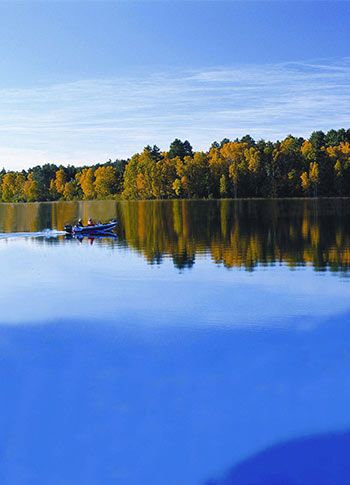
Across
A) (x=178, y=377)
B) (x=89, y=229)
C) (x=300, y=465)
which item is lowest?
(x=300, y=465)

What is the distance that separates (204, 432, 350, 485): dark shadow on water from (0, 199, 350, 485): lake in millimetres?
26

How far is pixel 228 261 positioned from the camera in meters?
28.0

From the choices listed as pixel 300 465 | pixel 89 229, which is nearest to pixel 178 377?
pixel 300 465

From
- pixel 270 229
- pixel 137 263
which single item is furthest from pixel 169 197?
pixel 137 263

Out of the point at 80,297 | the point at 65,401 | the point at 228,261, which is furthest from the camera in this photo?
the point at 228,261

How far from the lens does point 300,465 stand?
9141mm

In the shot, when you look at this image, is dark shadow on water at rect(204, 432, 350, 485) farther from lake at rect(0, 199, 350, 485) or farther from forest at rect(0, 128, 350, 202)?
forest at rect(0, 128, 350, 202)

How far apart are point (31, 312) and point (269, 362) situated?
8.88 m

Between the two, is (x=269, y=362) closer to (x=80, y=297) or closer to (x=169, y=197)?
(x=80, y=297)

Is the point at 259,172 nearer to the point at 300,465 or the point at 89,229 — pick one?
the point at 89,229

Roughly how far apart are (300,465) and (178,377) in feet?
13.3

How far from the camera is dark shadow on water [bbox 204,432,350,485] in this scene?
8797 mm

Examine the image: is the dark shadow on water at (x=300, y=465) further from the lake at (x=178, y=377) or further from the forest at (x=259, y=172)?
the forest at (x=259, y=172)

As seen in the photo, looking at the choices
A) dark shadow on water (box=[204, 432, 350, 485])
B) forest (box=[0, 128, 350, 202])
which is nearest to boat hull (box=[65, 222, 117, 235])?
dark shadow on water (box=[204, 432, 350, 485])
